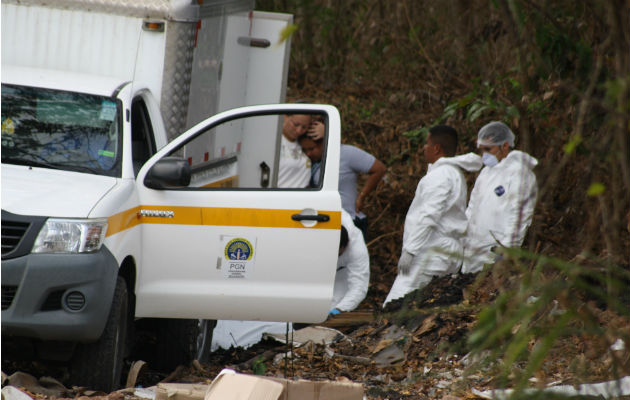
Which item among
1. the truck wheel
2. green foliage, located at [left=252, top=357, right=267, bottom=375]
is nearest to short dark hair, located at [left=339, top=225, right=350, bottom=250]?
green foliage, located at [left=252, top=357, right=267, bottom=375]

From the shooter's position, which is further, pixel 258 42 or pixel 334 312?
pixel 258 42

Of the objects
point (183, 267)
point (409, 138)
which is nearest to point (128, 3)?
point (183, 267)

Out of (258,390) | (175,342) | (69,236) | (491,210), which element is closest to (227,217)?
(69,236)

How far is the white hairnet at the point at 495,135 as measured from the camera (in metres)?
8.98

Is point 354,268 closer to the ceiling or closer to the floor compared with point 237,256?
closer to the floor

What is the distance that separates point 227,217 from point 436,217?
299 centimetres

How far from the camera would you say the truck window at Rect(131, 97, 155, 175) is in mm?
6863

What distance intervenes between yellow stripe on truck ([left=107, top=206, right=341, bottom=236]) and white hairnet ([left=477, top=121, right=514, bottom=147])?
3148 mm

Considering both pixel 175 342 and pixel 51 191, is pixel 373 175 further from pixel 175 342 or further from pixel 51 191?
pixel 51 191

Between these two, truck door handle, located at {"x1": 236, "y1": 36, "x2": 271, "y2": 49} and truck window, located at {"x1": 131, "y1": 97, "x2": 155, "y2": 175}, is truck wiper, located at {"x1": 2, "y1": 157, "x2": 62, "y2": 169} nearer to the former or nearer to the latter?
truck window, located at {"x1": 131, "y1": 97, "x2": 155, "y2": 175}

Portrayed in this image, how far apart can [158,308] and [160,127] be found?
1403mm

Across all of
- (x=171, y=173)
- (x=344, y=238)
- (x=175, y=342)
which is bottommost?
(x=175, y=342)

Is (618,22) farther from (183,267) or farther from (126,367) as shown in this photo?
(126,367)

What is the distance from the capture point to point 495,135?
8.99 m
